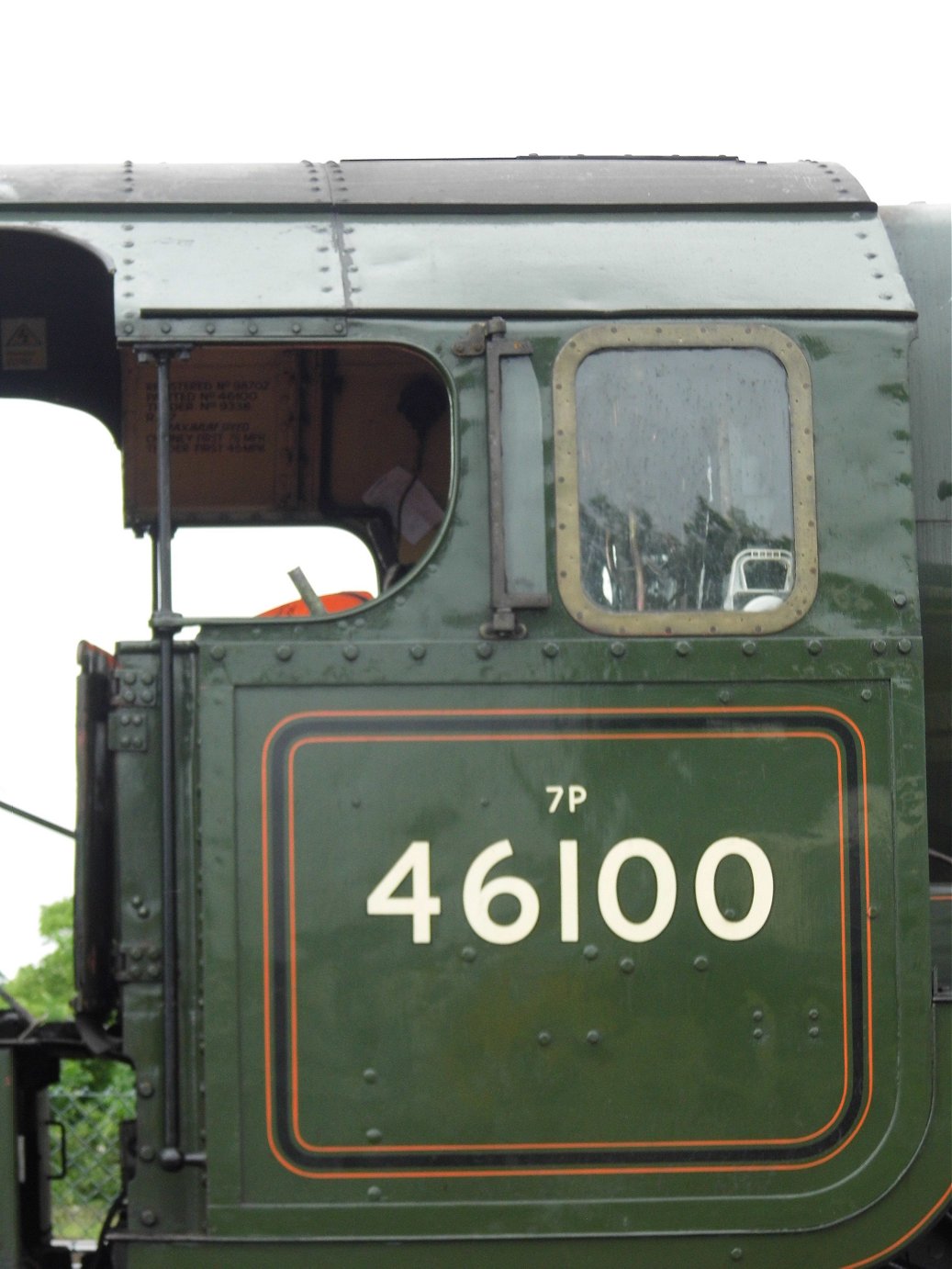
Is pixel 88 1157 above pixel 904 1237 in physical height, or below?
below

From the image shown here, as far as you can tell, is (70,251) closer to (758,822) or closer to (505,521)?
(505,521)

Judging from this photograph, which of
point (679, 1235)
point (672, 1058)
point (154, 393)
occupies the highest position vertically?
point (154, 393)

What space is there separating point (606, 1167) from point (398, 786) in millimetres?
869

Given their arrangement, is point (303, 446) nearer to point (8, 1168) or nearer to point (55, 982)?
point (8, 1168)

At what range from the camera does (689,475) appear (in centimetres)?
332

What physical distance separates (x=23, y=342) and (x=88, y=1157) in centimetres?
358

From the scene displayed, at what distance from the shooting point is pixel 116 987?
357 centimetres

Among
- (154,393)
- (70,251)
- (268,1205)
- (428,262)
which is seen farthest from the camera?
(154,393)

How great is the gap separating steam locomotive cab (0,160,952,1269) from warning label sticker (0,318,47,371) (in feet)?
3.52

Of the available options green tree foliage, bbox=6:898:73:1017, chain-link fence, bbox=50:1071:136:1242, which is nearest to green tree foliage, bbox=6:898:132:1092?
green tree foliage, bbox=6:898:73:1017

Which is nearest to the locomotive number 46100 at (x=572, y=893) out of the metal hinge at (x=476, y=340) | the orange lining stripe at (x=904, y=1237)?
the orange lining stripe at (x=904, y=1237)

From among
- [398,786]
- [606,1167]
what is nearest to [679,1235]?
[606,1167]

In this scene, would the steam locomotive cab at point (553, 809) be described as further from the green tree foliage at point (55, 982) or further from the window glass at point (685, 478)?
the green tree foliage at point (55, 982)

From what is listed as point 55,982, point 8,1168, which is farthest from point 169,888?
point 55,982
